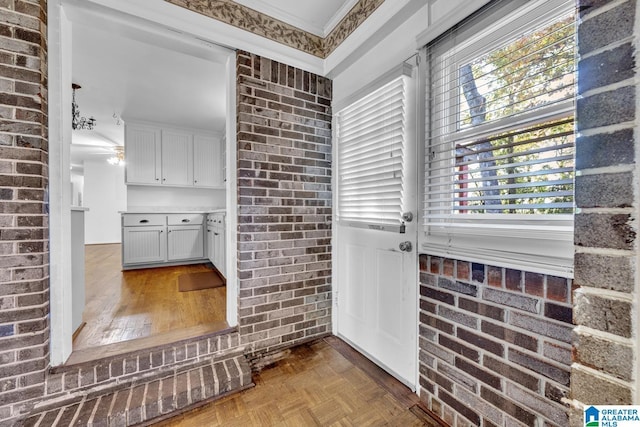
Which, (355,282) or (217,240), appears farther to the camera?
(217,240)

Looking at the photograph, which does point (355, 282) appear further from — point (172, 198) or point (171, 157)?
point (172, 198)

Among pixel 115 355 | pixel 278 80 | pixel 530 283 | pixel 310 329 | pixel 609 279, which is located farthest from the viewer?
pixel 310 329

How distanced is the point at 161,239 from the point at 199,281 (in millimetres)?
1347

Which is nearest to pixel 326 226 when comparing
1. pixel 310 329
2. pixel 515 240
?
pixel 310 329

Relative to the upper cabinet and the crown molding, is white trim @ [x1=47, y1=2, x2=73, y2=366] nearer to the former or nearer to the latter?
the crown molding

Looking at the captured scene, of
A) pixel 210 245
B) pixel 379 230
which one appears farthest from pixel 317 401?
pixel 210 245

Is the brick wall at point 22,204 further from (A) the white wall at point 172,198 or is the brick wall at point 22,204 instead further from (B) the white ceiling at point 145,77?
(A) the white wall at point 172,198

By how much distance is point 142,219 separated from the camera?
4.15 metres

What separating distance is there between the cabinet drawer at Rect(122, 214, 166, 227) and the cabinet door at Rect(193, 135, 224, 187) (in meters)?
0.84

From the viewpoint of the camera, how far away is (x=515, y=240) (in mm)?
1063

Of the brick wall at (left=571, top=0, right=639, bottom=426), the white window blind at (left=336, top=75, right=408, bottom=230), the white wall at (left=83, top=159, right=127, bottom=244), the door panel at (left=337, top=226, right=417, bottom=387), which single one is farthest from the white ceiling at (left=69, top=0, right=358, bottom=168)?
the white wall at (left=83, top=159, right=127, bottom=244)

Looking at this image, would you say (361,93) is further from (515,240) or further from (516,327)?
(516,327)

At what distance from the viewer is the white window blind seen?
5.32 ft

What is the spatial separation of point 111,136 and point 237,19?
4.69m
